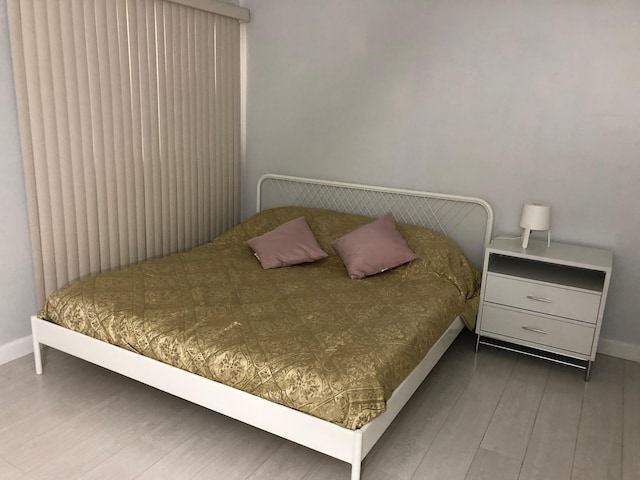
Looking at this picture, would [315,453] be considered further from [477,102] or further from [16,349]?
[477,102]

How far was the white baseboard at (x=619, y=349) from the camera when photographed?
3.17m

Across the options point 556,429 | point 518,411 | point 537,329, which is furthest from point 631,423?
point 537,329

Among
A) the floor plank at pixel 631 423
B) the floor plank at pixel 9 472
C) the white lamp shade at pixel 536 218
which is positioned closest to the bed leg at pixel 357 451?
the floor plank at pixel 631 423

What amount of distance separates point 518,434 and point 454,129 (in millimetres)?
1913

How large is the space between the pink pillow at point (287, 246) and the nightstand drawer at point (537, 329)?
1096 millimetres

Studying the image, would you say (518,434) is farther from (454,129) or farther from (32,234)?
(32,234)

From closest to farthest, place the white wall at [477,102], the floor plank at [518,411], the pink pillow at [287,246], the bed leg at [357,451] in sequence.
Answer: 1. the bed leg at [357,451]
2. the floor plank at [518,411]
3. the white wall at [477,102]
4. the pink pillow at [287,246]

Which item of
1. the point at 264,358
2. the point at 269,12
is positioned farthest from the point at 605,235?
the point at 269,12

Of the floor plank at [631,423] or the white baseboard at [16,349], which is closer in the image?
the floor plank at [631,423]

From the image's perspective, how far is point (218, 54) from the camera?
387 centimetres

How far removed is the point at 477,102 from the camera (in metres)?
3.34

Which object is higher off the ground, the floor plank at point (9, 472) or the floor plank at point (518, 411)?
the floor plank at point (518, 411)

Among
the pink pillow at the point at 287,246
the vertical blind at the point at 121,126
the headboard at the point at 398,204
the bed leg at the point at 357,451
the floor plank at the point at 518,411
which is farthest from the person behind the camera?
the headboard at the point at 398,204

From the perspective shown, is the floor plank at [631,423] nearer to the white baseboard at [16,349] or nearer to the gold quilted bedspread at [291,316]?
the gold quilted bedspread at [291,316]
